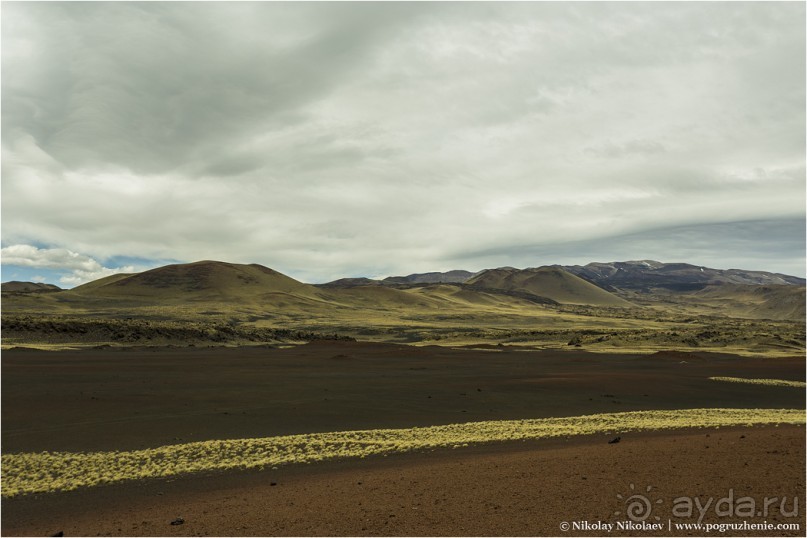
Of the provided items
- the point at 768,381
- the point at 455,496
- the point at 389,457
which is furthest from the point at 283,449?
the point at 768,381

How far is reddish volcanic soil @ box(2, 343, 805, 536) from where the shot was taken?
10.1m

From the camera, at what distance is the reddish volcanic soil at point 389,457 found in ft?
33.3

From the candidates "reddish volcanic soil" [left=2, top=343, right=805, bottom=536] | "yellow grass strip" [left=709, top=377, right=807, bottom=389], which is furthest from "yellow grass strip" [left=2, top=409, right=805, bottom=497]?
"yellow grass strip" [left=709, top=377, right=807, bottom=389]

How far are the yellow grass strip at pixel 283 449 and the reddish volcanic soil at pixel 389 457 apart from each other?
101cm

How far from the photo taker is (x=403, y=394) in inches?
1204

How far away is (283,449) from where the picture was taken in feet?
57.7

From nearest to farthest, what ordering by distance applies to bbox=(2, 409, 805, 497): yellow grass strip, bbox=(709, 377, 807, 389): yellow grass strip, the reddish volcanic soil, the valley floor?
the valley floor
the reddish volcanic soil
bbox=(2, 409, 805, 497): yellow grass strip
bbox=(709, 377, 807, 389): yellow grass strip

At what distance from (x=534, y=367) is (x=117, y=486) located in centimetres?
4080

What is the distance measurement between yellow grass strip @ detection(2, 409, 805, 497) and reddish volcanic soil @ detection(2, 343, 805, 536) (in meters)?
1.01

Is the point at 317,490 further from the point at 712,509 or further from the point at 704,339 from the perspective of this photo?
the point at 704,339

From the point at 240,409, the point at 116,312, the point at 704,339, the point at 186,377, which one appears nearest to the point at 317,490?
the point at 240,409

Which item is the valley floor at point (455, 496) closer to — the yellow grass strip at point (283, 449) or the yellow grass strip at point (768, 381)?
the yellow grass strip at point (283, 449)

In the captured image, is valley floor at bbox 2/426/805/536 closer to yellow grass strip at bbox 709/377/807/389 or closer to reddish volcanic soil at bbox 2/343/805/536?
reddish volcanic soil at bbox 2/343/805/536

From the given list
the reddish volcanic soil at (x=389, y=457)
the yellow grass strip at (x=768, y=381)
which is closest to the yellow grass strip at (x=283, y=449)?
the reddish volcanic soil at (x=389, y=457)
